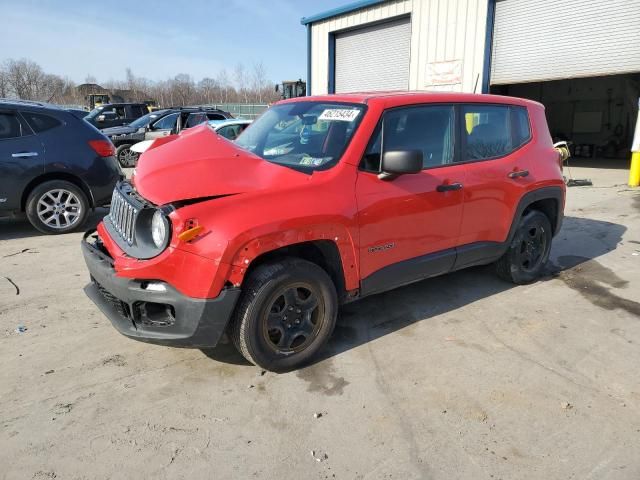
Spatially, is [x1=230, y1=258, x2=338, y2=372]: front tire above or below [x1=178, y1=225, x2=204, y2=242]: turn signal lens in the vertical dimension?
below

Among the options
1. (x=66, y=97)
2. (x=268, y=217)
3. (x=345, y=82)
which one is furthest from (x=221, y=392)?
→ (x=66, y=97)

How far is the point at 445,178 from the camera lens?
12.3 feet

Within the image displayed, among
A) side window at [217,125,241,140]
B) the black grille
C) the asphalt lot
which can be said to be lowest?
the asphalt lot

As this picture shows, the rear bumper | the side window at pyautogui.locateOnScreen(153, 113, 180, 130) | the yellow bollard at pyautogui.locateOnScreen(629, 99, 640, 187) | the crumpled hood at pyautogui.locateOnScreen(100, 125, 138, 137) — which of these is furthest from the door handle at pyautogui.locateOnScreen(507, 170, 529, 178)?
the crumpled hood at pyautogui.locateOnScreen(100, 125, 138, 137)

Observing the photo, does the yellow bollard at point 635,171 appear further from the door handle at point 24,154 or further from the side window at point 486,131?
the door handle at point 24,154

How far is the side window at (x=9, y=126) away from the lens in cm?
604

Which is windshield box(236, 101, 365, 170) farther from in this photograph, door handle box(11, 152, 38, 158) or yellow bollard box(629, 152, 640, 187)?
yellow bollard box(629, 152, 640, 187)

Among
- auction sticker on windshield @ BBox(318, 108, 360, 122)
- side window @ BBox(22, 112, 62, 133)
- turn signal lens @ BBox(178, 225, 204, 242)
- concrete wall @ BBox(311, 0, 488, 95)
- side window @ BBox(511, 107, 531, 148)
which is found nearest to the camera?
turn signal lens @ BBox(178, 225, 204, 242)

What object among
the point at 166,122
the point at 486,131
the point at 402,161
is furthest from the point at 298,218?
the point at 166,122

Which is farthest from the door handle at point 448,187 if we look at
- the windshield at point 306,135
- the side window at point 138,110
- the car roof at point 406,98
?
the side window at point 138,110

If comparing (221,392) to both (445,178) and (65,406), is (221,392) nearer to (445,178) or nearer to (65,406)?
(65,406)

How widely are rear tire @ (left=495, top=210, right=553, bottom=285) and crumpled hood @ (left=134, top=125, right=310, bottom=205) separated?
255cm

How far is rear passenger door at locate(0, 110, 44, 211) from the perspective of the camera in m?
6.00

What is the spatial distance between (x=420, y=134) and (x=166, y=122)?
1209 centimetres
